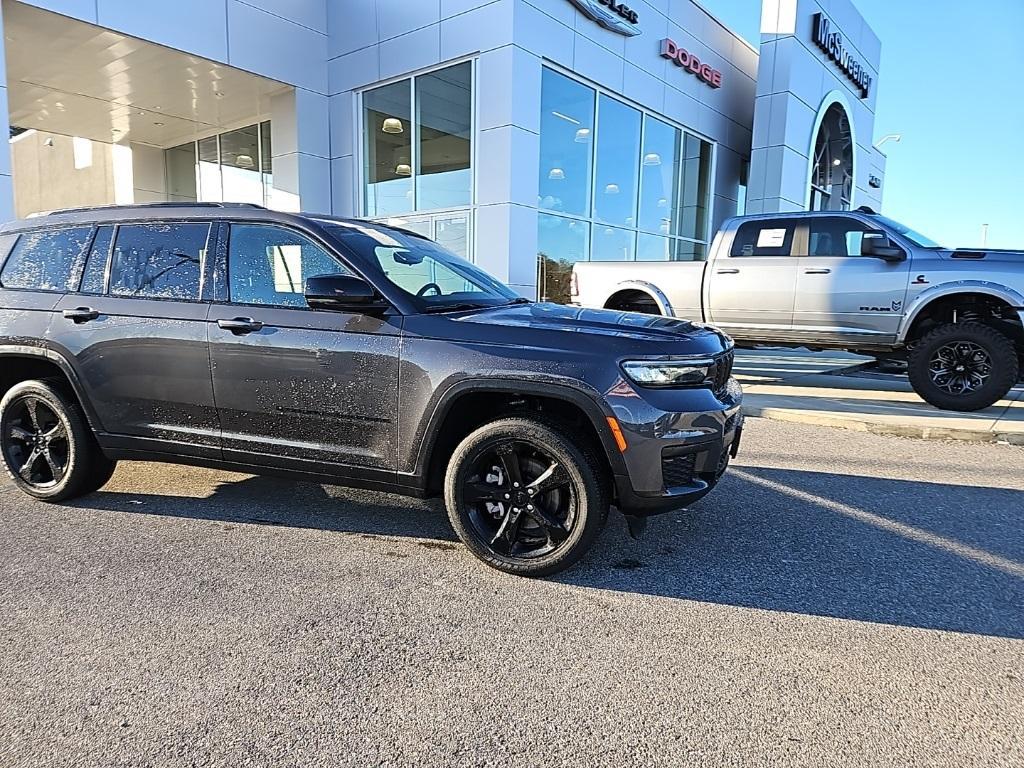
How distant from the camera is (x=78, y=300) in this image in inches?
162

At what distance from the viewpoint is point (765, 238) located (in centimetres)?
863

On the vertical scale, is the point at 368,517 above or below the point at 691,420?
below

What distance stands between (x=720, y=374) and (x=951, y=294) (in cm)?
549

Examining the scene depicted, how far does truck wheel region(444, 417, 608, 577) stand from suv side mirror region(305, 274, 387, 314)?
869 mm

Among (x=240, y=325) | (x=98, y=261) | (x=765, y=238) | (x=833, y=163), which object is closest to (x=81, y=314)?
(x=98, y=261)

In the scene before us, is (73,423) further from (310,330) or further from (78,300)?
(310,330)

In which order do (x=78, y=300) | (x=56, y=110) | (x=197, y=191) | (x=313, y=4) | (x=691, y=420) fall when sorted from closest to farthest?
1. (x=691, y=420)
2. (x=78, y=300)
3. (x=313, y=4)
4. (x=56, y=110)
5. (x=197, y=191)

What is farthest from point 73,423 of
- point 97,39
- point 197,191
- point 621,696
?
point 197,191

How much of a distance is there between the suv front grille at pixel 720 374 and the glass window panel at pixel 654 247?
12763 millimetres

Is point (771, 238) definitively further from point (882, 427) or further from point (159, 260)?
point (159, 260)

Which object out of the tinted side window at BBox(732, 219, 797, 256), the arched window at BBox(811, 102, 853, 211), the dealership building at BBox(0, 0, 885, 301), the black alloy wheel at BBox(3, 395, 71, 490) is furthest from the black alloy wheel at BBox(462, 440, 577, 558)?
the arched window at BBox(811, 102, 853, 211)

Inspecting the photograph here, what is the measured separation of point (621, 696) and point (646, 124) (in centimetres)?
1547

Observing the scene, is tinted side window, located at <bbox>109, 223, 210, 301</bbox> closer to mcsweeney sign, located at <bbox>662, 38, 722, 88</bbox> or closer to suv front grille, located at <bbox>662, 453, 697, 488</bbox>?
suv front grille, located at <bbox>662, 453, 697, 488</bbox>

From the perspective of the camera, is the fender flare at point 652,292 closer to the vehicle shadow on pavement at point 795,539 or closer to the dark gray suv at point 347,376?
the vehicle shadow on pavement at point 795,539
